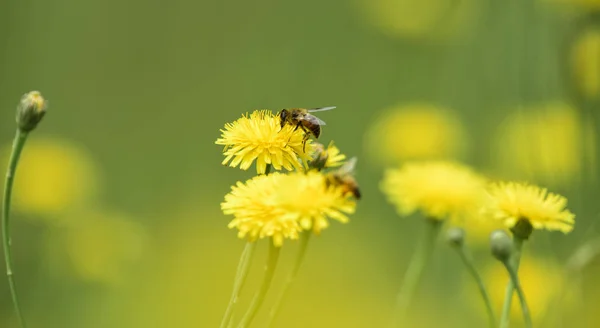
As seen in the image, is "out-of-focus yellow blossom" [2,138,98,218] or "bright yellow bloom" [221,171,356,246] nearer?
"bright yellow bloom" [221,171,356,246]

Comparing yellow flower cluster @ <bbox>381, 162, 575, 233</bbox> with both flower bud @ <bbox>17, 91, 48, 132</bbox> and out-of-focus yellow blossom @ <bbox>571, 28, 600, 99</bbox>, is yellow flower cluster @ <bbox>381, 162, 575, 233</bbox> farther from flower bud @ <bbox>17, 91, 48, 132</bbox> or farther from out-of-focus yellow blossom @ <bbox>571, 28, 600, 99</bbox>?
out-of-focus yellow blossom @ <bbox>571, 28, 600, 99</bbox>

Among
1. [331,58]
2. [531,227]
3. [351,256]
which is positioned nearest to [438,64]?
[331,58]

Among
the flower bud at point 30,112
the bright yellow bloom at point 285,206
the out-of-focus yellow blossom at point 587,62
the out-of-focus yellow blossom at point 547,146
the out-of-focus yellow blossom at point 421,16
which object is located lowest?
the bright yellow bloom at point 285,206

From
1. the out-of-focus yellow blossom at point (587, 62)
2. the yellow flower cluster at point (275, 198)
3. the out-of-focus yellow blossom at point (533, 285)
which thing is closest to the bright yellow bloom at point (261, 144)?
the yellow flower cluster at point (275, 198)

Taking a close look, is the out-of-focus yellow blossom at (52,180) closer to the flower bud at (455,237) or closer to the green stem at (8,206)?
the green stem at (8,206)

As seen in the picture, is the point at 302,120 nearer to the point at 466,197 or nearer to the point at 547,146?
the point at 466,197

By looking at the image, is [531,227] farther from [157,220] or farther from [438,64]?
[438,64]

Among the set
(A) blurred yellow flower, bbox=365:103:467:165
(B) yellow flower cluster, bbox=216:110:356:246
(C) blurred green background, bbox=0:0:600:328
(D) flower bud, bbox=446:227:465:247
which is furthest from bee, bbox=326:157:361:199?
(A) blurred yellow flower, bbox=365:103:467:165
